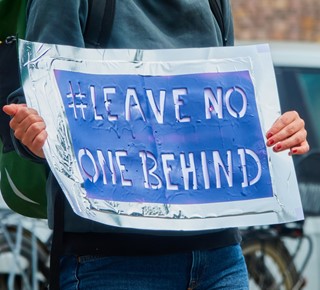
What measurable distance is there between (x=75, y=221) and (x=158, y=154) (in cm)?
24

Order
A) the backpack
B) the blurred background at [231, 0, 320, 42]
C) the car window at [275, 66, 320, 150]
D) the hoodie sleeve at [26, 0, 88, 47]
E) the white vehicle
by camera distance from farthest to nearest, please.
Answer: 1. the blurred background at [231, 0, 320, 42]
2. the car window at [275, 66, 320, 150]
3. the white vehicle
4. the backpack
5. the hoodie sleeve at [26, 0, 88, 47]

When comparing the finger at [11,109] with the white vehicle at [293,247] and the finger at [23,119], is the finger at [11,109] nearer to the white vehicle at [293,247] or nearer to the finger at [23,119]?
the finger at [23,119]

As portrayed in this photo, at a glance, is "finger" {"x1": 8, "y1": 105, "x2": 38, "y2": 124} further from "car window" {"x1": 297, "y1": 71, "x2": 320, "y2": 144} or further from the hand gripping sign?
"car window" {"x1": 297, "y1": 71, "x2": 320, "y2": 144}

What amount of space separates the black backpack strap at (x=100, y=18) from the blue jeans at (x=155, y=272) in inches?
19.7

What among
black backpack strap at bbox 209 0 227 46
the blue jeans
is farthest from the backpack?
black backpack strap at bbox 209 0 227 46

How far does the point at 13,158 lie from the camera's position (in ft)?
9.27

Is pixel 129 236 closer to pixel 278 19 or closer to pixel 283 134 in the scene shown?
pixel 283 134

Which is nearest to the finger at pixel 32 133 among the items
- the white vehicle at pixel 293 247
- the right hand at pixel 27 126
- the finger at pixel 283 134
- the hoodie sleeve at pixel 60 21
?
the right hand at pixel 27 126

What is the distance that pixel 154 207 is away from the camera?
2.65 metres

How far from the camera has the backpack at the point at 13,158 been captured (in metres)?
2.80

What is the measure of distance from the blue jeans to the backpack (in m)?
0.20

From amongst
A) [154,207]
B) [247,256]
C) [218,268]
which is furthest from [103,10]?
[247,256]

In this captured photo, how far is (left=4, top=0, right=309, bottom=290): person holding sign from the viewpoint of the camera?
2.67 m

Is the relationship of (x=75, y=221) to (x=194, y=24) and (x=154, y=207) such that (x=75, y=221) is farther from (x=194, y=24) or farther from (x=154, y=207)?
(x=194, y=24)
